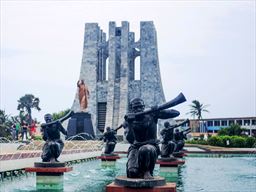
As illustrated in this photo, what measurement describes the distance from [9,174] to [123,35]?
1432 inches

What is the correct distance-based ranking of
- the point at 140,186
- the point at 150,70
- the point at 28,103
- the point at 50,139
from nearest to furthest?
the point at 140,186
the point at 50,139
the point at 150,70
the point at 28,103

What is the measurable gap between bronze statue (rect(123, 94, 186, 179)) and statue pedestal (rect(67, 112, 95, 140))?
31.8 m

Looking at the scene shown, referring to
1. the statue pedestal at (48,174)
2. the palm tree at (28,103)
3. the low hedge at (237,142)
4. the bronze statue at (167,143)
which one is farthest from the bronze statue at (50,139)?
the palm tree at (28,103)

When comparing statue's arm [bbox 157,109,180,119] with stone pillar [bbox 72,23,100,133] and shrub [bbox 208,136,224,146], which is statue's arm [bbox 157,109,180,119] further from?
stone pillar [bbox 72,23,100,133]

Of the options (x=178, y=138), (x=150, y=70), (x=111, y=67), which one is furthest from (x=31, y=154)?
(x=111, y=67)

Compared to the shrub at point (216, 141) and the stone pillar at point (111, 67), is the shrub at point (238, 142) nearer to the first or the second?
the shrub at point (216, 141)

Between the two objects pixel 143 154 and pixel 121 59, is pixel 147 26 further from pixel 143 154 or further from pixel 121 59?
pixel 143 154

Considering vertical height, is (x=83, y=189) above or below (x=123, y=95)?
below

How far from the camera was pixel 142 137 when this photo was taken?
6.69 meters

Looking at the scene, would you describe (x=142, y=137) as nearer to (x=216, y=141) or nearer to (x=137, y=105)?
(x=137, y=105)

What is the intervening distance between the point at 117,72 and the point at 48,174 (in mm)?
39941

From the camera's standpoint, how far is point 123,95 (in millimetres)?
48781

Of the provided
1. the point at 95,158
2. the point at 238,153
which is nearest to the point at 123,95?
the point at 238,153

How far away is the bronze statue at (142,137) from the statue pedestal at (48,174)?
184 inches
